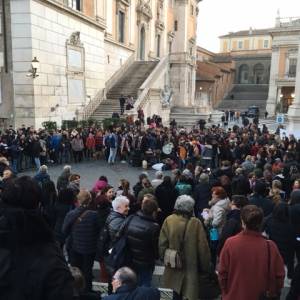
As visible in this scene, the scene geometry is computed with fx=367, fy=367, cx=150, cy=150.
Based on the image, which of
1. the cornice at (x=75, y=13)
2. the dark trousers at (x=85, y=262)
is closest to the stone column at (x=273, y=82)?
the cornice at (x=75, y=13)

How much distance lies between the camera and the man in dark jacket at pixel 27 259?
72.3 inches

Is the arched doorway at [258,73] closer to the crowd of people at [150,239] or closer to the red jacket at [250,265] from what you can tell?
the crowd of people at [150,239]

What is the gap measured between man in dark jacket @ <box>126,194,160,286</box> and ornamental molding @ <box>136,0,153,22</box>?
3357 cm

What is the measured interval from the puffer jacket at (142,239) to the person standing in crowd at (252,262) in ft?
3.56

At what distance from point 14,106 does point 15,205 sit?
60.3ft

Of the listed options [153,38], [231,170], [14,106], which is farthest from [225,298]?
[153,38]

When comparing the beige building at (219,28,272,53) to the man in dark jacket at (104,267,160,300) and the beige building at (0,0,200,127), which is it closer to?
the beige building at (0,0,200,127)

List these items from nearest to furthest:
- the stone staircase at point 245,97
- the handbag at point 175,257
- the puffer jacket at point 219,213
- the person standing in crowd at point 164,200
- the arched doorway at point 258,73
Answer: the handbag at point 175,257
the puffer jacket at point 219,213
the person standing in crowd at point 164,200
the stone staircase at point 245,97
the arched doorway at point 258,73

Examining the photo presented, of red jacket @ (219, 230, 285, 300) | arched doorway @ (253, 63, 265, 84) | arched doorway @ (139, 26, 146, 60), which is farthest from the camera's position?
arched doorway @ (253, 63, 265, 84)

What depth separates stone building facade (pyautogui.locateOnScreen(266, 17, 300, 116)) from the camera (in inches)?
1913

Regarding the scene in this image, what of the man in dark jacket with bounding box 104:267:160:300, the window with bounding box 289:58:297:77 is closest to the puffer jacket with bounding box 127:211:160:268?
the man in dark jacket with bounding box 104:267:160:300

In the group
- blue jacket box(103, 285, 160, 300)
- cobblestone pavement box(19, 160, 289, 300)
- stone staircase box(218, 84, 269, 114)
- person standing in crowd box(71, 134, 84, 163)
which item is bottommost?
cobblestone pavement box(19, 160, 289, 300)

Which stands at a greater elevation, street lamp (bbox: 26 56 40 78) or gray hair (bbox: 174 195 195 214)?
street lamp (bbox: 26 56 40 78)

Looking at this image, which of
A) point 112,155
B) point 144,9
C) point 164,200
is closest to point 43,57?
point 112,155
